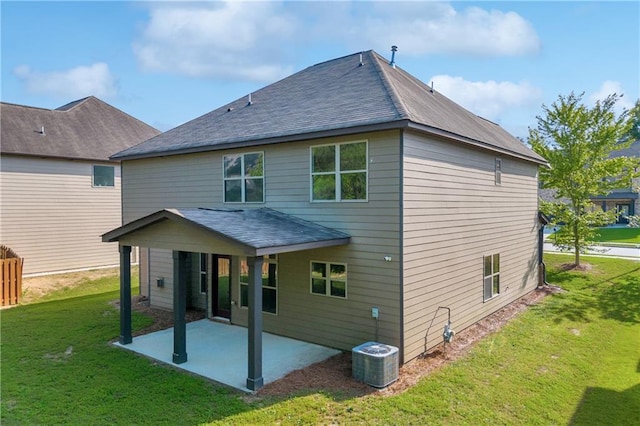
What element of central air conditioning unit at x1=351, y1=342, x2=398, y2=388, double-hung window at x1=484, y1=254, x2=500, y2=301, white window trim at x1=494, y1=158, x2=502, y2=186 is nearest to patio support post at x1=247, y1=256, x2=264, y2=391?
central air conditioning unit at x1=351, y1=342, x2=398, y2=388

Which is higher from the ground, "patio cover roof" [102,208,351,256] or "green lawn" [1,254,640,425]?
"patio cover roof" [102,208,351,256]

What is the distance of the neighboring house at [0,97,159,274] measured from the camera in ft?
54.2

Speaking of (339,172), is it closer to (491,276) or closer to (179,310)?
(179,310)

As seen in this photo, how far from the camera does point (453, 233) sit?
33.1 feet

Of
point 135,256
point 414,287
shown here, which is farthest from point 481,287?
point 135,256

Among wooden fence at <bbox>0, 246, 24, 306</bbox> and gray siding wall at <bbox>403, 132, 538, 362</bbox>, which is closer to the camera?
A: gray siding wall at <bbox>403, 132, 538, 362</bbox>

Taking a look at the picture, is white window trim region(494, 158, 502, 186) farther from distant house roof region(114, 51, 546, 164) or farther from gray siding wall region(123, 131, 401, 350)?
gray siding wall region(123, 131, 401, 350)

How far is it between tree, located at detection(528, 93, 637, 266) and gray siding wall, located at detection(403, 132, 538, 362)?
5.54 m

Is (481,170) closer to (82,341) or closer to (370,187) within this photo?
(370,187)

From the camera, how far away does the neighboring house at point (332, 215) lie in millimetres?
8188

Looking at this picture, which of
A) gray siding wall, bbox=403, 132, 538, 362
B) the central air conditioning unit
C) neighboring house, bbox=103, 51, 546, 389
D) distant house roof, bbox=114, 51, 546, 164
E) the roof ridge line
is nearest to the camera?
the central air conditioning unit

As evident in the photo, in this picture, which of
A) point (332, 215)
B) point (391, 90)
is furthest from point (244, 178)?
point (391, 90)

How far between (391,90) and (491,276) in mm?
6409

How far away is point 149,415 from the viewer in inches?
245
